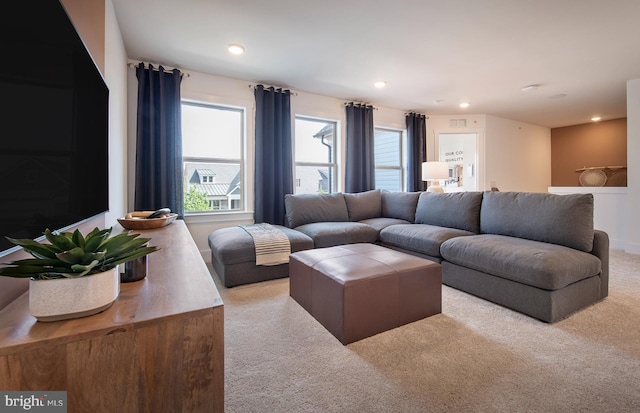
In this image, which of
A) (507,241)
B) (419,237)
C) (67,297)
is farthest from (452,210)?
(67,297)

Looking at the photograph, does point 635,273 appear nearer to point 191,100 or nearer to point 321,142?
point 321,142

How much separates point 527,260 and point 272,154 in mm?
3069

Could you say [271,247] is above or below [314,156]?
below

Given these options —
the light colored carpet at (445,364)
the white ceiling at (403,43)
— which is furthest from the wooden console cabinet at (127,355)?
A: the white ceiling at (403,43)

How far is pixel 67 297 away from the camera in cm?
66

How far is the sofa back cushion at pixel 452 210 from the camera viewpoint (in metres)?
3.09

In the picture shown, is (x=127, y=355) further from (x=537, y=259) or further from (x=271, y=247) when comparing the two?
(x=537, y=259)

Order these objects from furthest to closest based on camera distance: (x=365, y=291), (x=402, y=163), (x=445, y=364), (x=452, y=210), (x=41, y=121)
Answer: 1. (x=402, y=163)
2. (x=452, y=210)
3. (x=365, y=291)
4. (x=445, y=364)
5. (x=41, y=121)

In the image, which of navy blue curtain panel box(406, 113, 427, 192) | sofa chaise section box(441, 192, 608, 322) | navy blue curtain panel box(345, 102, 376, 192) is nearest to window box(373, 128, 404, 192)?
navy blue curtain panel box(406, 113, 427, 192)

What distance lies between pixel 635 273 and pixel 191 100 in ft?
17.5

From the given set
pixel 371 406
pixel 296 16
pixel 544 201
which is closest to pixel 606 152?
pixel 544 201

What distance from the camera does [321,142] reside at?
15.4ft

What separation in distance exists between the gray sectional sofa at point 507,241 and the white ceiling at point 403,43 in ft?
5.00

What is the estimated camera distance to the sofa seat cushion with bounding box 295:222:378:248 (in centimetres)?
324
